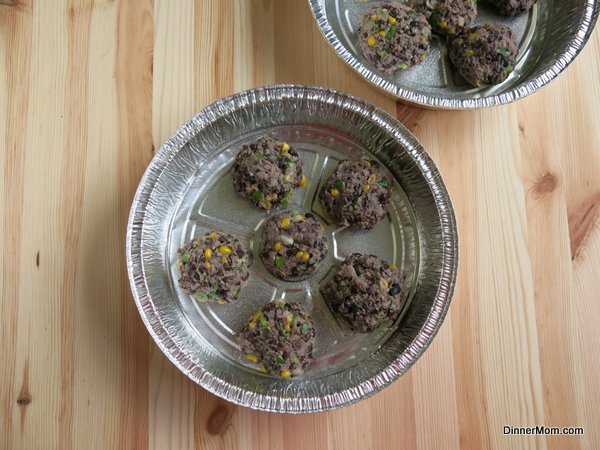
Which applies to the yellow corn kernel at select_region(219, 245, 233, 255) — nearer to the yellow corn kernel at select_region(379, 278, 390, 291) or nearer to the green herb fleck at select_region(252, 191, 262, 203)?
the green herb fleck at select_region(252, 191, 262, 203)

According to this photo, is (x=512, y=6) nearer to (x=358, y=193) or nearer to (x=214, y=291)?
(x=358, y=193)

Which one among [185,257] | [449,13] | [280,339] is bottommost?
[280,339]

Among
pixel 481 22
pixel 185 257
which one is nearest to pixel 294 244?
pixel 185 257

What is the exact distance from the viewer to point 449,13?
1.69m

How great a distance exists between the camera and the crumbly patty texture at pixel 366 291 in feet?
5.00

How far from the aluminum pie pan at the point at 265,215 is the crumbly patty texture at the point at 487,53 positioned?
0.32m

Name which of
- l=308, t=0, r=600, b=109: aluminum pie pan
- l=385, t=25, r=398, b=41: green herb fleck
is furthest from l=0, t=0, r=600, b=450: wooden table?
l=385, t=25, r=398, b=41: green herb fleck

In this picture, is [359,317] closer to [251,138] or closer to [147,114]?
[251,138]

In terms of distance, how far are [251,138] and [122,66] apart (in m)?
0.51

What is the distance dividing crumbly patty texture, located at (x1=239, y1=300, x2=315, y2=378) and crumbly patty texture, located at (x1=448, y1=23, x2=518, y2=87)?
0.91 metres

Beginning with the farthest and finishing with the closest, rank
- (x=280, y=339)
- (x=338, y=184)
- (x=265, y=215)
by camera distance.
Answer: (x=265, y=215)
(x=338, y=184)
(x=280, y=339)

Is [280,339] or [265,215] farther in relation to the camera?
[265,215]

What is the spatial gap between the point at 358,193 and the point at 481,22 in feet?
2.51

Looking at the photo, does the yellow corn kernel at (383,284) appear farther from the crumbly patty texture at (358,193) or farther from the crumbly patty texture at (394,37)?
the crumbly patty texture at (394,37)
